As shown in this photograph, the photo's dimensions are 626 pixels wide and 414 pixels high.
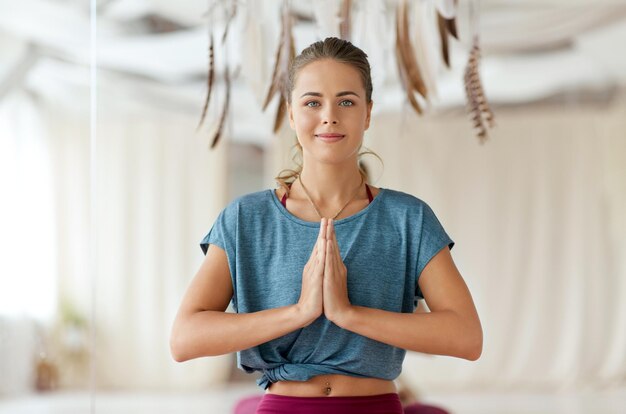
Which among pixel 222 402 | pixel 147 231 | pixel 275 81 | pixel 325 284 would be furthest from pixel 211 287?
pixel 147 231

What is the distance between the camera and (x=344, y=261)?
123 centimetres

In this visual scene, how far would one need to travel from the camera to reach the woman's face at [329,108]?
1224 millimetres

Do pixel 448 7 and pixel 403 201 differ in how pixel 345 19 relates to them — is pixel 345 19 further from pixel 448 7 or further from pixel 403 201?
pixel 403 201

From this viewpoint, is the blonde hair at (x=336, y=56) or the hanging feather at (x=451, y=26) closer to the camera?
the blonde hair at (x=336, y=56)

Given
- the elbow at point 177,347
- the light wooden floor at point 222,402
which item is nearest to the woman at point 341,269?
the elbow at point 177,347

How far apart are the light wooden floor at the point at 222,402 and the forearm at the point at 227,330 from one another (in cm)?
428

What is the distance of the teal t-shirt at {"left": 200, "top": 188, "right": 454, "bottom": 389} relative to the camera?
122 centimetres

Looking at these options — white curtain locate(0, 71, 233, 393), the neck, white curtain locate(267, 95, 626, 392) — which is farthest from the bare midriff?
white curtain locate(267, 95, 626, 392)

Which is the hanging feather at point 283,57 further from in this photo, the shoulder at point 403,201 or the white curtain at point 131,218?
the white curtain at point 131,218

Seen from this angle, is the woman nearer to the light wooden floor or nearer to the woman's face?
the woman's face

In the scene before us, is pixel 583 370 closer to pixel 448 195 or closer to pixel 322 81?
pixel 448 195

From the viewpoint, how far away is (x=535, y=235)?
22.2 feet

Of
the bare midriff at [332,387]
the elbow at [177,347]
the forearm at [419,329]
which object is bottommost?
the bare midriff at [332,387]

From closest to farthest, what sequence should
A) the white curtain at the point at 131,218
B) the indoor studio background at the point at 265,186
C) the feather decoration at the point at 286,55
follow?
the feather decoration at the point at 286,55 < the indoor studio background at the point at 265,186 < the white curtain at the point at 131,218
